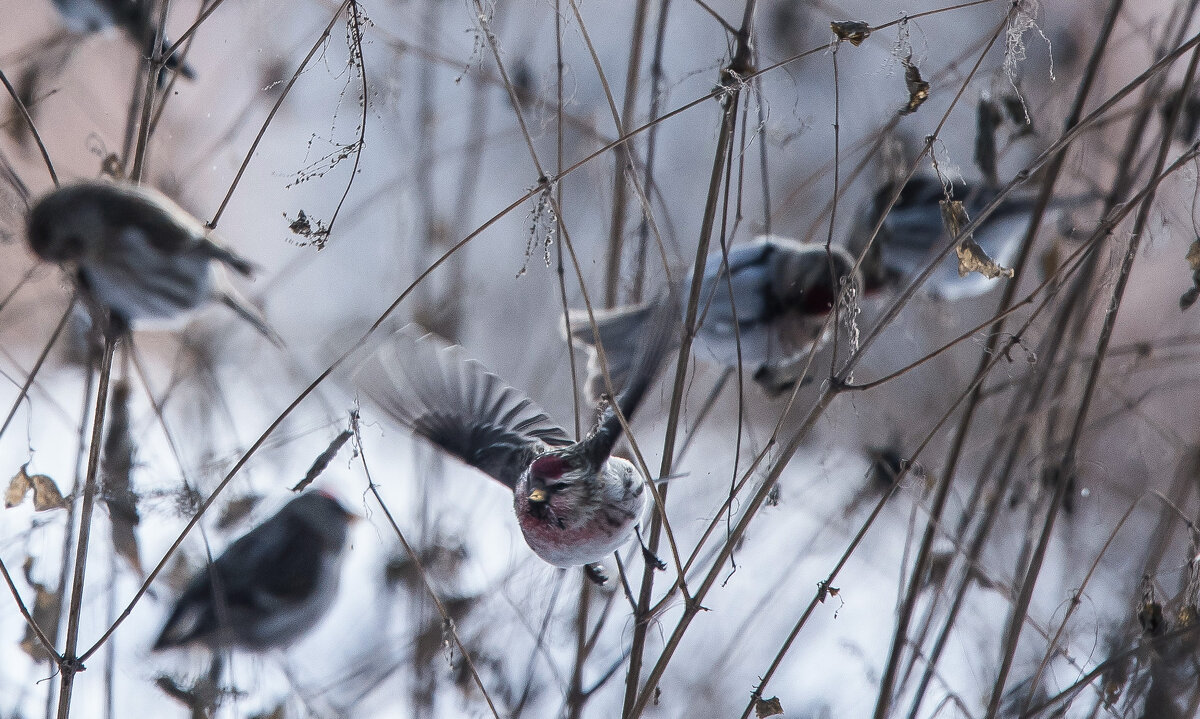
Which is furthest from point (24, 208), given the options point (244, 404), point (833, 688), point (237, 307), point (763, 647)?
point (763, 647)

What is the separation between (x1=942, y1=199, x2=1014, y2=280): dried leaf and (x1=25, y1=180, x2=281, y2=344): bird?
1.71 feet

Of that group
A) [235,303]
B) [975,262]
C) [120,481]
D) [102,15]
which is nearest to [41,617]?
[120,481]

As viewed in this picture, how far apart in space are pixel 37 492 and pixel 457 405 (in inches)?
13.9

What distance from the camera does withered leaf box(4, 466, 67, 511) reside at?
76 centimetres

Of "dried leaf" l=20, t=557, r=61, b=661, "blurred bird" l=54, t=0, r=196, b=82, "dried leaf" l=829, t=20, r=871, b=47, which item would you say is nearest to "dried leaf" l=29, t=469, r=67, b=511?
"dried leaf" l=20, t=557, r=61, b=661

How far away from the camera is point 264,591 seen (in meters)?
1.16

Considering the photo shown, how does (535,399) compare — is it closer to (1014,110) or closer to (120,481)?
(120,481)

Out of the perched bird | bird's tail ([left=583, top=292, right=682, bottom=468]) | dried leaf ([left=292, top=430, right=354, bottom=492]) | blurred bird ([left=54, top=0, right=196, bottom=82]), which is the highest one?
blurred bird ([left=54, top=0, right=196, bottom=82])

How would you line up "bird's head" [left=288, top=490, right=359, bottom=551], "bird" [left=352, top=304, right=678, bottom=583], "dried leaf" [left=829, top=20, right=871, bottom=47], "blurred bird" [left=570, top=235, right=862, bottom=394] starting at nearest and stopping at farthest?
"dried leaf" [left=829, top=20, right=871, bottom=47] < "bird" [left=352, top=304, right=678, bottom=583] < "blurred bird" [left=570, top=235, right=862, bottom=394] < "bird's head" [left=288, top=490, right=359, bottom=551]

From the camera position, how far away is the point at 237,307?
831 millimetres

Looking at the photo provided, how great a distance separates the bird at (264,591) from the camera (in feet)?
3.71

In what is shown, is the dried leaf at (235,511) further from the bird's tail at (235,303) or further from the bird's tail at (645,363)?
the bird's tail at (645,363)

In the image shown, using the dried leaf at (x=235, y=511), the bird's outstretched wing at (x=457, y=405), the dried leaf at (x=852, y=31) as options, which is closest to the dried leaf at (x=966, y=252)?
the dried leaf at (x=852, y=31)

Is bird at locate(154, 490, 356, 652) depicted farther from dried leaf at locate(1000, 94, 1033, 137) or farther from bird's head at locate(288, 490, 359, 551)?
dried leaf at locate(1000, 94, 1033, 137)
